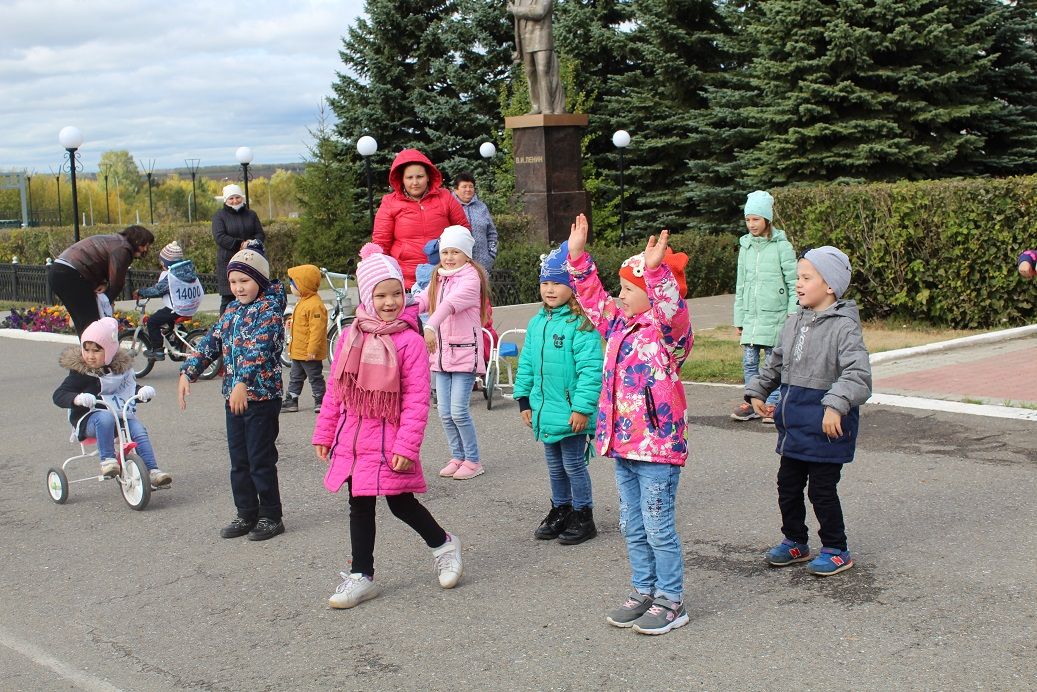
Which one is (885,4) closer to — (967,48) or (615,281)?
(967,48)

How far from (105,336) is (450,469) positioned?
2.33 meters

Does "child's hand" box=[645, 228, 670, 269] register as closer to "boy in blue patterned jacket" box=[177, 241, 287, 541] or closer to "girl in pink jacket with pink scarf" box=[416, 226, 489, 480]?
"boy in blue patterned jacket" box=[177, 241, 287, 541]

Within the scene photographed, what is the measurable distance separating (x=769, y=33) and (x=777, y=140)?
7.06ft

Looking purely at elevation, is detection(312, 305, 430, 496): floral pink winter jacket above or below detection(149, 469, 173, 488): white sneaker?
above

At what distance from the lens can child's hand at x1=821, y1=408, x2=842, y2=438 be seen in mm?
5027

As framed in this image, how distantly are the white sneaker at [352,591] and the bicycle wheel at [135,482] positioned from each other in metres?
2.24

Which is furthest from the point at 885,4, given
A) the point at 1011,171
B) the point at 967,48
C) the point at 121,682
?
the point at 121,682

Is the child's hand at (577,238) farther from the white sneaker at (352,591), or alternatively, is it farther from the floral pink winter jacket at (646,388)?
the white sneaker at (352,591)

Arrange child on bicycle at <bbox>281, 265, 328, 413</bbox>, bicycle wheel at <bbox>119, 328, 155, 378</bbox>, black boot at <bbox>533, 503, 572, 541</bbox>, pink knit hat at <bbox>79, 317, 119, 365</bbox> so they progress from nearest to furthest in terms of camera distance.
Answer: black boot at <bbox>533, 503, 572, 541</bbox> → pink knit hat at <bbox>79, 317, 119, 365</bbox> → child on bicycle at <bbox>281, 265, 328, 413</bbox> → bicycle wheel at <bbox>119, 328, 155, 378</bbox>

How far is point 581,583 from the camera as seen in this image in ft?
17.8

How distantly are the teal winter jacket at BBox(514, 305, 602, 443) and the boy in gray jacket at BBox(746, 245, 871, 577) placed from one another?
33.9 inches

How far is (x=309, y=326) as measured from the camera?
9.91 metres

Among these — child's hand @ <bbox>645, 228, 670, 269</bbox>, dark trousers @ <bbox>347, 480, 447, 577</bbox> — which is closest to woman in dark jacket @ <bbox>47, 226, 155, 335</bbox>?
dark trousers @ <bbox>347, 480, 447, 577</bbox>

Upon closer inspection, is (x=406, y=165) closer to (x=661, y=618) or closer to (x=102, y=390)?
(x=102, y=390)
